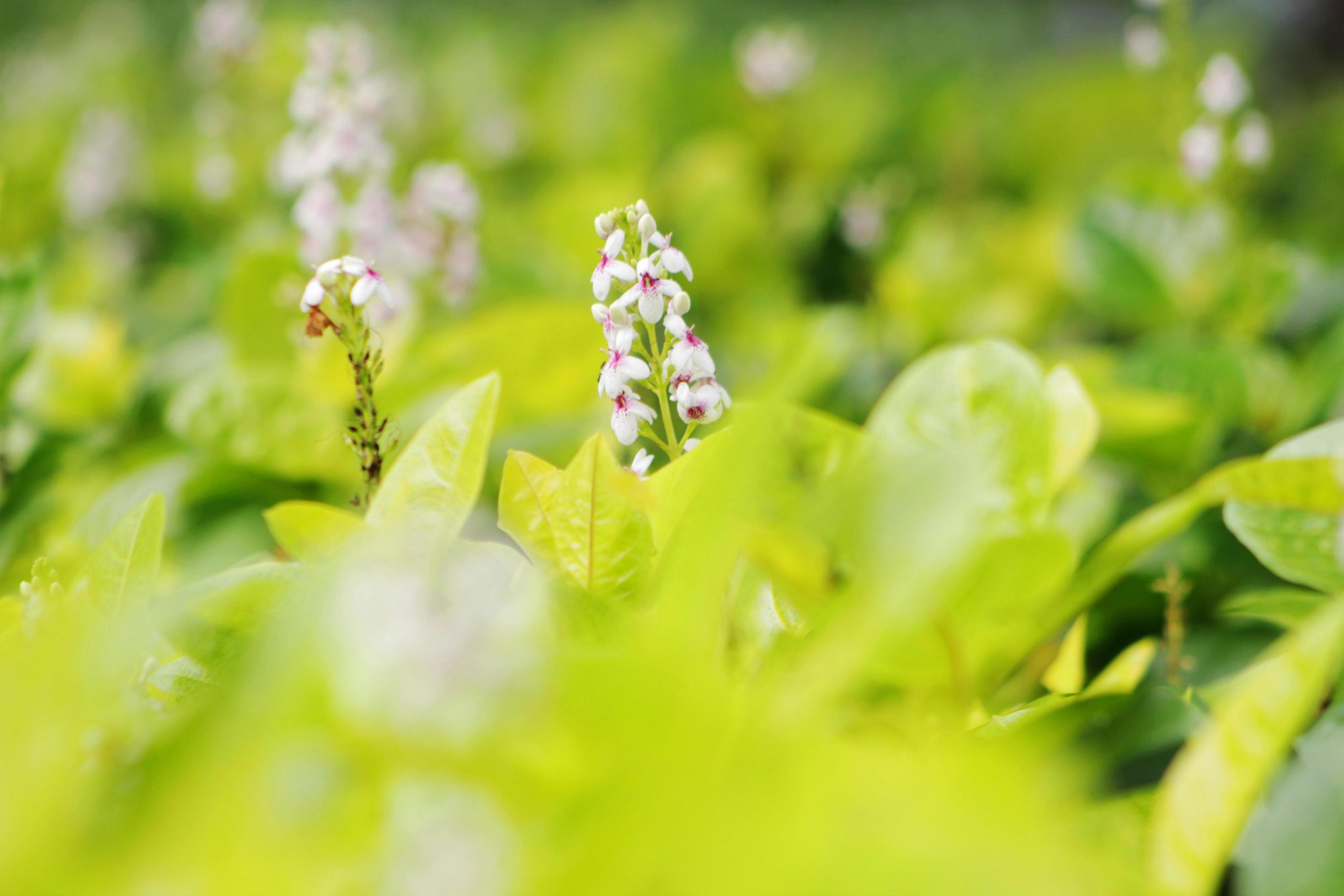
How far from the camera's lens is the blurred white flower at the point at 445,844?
300 millimetres

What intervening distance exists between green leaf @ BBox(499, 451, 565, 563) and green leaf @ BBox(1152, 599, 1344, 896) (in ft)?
0.99

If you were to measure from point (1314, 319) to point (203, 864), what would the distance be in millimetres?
1543

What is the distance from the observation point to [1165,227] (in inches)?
56.7

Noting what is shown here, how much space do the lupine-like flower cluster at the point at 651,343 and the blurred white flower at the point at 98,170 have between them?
6.03 feet

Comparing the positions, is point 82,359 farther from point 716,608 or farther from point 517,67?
point 517,67

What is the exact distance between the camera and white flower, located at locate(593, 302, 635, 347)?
1.86ft

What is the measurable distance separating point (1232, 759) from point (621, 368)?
0.34 meters

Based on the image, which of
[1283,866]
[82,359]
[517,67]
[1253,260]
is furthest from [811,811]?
[517,67]

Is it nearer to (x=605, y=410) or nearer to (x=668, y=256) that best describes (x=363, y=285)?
(x=668, y=256)

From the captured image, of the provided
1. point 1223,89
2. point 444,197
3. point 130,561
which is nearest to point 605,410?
point 444,197

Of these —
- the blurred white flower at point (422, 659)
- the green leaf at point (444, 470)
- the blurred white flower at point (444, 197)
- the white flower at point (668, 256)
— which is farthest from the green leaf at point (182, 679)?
the blurred white flower at point (444, 197)

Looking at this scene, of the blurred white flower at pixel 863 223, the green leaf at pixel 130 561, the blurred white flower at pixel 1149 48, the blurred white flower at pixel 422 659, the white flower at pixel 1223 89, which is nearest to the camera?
the blurred white flower at pixel 422 659

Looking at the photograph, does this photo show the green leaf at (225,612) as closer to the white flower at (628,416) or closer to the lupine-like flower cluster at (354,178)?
the white flower at (628,416)

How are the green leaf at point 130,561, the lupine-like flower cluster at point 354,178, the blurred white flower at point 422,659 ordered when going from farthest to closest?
the lupine-like flower cluster at point 354,178
the green leaf at point 130,561
the blurred white flower at point 422,659
